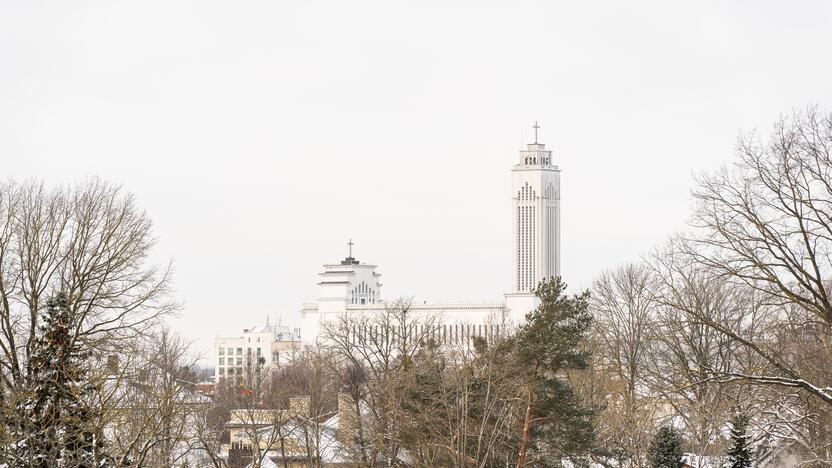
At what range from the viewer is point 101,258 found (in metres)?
34.8

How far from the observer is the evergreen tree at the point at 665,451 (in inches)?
1380

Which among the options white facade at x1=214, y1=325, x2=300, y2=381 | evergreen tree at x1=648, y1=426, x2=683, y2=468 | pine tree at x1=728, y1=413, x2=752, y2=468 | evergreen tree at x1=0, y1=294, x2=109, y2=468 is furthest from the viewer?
white facade at x1=214, y1=325, x2=300, y2=381

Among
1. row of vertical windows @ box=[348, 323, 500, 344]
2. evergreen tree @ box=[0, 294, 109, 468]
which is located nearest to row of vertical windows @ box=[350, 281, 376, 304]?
row of vertical windows @ box=[348, 323, 500, 344]

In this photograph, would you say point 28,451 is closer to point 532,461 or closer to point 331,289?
point 532,461

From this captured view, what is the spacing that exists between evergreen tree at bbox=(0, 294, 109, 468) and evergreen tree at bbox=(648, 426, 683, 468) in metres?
18.0

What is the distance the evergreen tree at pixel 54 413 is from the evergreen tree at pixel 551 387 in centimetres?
1350

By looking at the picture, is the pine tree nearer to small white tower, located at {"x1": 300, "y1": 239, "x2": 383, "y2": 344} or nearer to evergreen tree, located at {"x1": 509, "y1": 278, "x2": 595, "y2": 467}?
evergreen tree, located at {"x1": 509, "y1": 278, "x2": 595, "y2": 467}

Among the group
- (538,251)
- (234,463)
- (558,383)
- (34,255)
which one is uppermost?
(538,251)

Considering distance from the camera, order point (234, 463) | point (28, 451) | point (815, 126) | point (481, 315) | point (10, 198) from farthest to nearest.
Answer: point (481, 315)
point (234, 463)
point (10, 198)
point (815, 126)
point (28, 451)

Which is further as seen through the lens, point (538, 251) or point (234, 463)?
point (538, 251)

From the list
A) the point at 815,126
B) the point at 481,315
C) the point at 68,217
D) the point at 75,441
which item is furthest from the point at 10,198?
the point at 481,315

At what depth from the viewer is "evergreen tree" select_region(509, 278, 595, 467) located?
32.7 metres

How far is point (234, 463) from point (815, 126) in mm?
34333

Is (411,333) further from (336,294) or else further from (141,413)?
(336,294)
